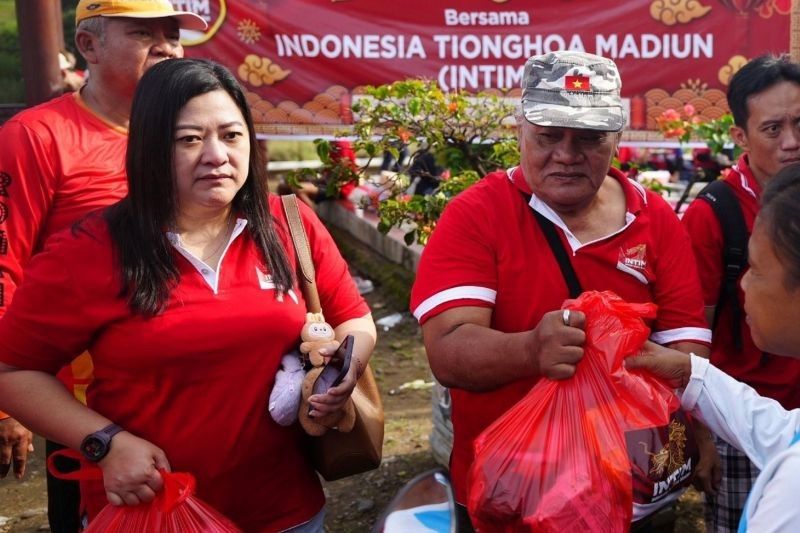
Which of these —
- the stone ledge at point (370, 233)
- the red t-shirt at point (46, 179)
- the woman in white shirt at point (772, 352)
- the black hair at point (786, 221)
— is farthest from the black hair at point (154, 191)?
the stone ledge at point (370, 233)

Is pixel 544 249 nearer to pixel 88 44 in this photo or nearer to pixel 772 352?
pixel 772 352

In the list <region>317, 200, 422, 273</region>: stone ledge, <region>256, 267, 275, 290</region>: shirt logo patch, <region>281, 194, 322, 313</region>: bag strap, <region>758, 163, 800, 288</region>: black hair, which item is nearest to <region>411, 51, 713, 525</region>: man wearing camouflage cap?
<region>281, 194, 322, 313</region>: bag strap

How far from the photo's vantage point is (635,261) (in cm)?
250

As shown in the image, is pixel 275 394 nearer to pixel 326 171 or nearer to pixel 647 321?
pixel 647 321

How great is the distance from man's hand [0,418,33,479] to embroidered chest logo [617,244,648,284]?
1.92 m

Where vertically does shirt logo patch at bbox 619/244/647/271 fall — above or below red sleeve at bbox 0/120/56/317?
Result: below

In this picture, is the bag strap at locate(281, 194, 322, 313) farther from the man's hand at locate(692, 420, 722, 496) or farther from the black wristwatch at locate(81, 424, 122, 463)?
the man's hand at locate(692, 420, 722, 496)

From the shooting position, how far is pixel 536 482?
2129 millimetres

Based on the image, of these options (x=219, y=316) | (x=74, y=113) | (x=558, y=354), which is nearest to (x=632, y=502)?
(x=558, y=354)

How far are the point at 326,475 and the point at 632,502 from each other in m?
0.81

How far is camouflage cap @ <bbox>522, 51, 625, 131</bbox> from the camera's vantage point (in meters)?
2.46

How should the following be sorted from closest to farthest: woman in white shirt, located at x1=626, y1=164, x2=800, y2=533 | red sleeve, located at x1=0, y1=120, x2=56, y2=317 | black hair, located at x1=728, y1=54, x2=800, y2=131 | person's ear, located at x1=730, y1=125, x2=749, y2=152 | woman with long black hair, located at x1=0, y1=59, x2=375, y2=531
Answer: woman in white shirt, located at x1=626, y1=164, x2=800, y2=533
woman with long black hair, located at x1=0, y1=59, x2=375, y2=531
red sleeve, located at x1=0, y1=120, x2=56, y2=317
black hair, located at x1=728, y1=54, x2=800, y2=131
person's ear, located at x1=730, y1=125, x2=749, y2=152

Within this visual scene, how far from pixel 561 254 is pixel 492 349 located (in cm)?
33

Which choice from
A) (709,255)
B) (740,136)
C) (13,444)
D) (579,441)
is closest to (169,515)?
(579,441)
